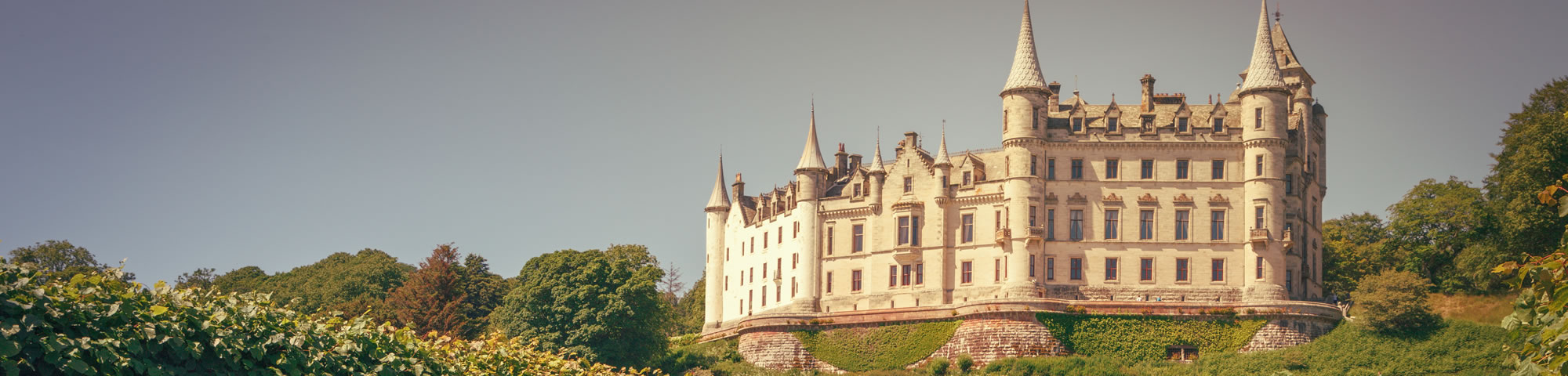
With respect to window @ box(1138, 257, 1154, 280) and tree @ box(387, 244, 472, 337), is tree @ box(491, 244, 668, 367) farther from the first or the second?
window @ box(1138, 257, 1154, 280)

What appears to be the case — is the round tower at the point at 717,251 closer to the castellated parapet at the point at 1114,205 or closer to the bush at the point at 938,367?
the castellated parapet at the point at 1114,205

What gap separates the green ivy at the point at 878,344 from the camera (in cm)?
7375

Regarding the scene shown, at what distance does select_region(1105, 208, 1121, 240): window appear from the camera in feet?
246

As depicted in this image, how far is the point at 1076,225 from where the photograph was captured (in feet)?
248

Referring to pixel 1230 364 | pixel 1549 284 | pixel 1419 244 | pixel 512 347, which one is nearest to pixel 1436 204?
pixel 1419 244

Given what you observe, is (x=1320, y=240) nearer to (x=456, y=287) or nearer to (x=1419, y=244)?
(x=1419, y=244)

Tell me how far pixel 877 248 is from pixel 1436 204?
2698 cm

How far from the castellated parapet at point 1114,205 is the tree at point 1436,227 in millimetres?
4874

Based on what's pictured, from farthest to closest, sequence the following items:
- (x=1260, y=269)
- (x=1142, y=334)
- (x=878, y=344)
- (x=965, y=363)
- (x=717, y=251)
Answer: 1. (x=717, y=251)
2. (x=878, y=344)
3. (x=1260, y=269)
4. (x=1142, y=334)
5. (x=965, y=363)

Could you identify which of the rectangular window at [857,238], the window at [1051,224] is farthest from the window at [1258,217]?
the rectangular window at [857,238]

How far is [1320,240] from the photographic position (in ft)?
260

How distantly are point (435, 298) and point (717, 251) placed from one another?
2135 cm

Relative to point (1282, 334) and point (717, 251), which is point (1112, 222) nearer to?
point (1282, 334)

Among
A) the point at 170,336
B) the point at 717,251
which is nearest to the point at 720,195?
the point at 717,251
